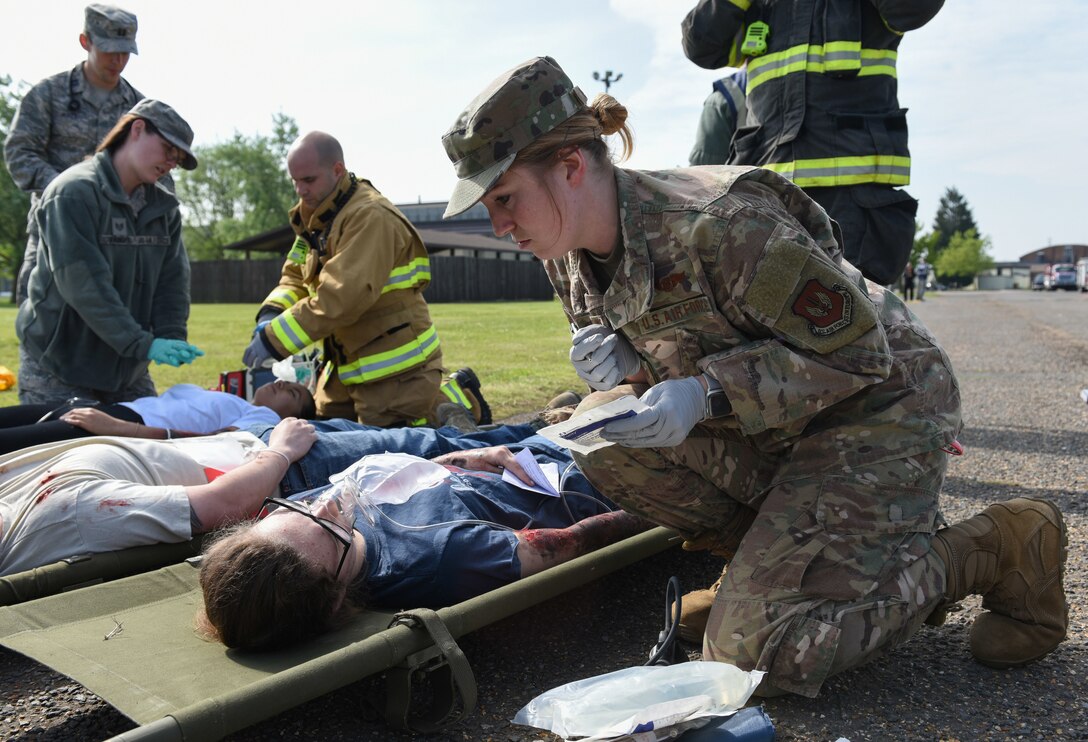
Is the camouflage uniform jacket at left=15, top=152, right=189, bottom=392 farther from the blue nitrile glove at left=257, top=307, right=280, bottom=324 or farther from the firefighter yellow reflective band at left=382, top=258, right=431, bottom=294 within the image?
the firefighter yellow reflective band at left=382, top=258, right=431, bottom=294

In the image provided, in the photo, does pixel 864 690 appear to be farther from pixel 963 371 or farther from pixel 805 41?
pixel 963 371

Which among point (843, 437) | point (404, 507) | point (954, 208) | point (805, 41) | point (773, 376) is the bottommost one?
point (404, 507)

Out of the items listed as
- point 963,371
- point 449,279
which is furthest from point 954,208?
point 963,371

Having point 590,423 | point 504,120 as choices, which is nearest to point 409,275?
point 504,120

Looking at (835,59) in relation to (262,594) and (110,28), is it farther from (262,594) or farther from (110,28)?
(110,28)

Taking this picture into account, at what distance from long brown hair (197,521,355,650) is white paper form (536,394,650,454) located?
0.74m

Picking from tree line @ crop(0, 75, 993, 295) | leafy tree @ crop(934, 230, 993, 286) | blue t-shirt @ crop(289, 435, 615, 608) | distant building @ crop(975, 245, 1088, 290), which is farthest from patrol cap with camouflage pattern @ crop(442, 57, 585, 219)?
distant building @ crop(975, 245, 1088, 290)

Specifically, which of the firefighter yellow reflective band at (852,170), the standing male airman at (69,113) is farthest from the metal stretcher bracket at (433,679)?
the standing male airman at (69,113)

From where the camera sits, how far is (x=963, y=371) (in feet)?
30.0

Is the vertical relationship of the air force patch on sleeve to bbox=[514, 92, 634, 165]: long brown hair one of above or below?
below

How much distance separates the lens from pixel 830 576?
2.24 meters

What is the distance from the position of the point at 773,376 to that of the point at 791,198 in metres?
0.62

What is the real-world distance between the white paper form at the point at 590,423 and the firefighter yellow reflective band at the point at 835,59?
97.5 inches

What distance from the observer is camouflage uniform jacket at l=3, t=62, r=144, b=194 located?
5.58 m
